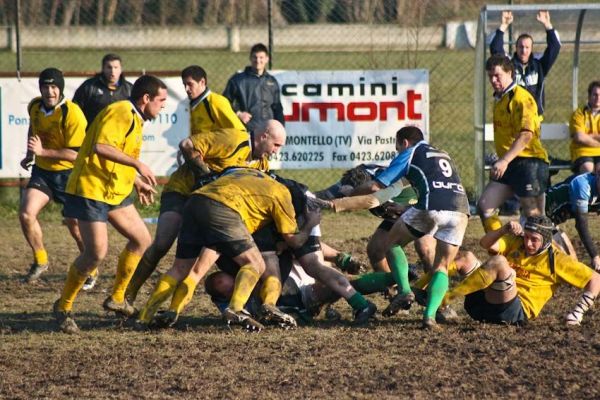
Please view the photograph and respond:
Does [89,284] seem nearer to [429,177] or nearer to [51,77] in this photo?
→ [51,77]

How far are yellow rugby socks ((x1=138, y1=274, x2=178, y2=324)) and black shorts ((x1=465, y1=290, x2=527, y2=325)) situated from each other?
221 cm

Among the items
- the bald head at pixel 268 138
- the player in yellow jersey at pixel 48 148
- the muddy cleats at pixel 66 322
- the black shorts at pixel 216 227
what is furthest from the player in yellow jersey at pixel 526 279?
the player in yellow jersey at pixel 48 148

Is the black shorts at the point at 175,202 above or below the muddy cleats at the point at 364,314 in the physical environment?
above

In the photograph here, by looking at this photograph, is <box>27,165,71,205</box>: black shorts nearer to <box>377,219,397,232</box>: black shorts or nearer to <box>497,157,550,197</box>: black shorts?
<box>377,219,397,232</box>: black shorts

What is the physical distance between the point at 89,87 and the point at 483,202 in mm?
4542

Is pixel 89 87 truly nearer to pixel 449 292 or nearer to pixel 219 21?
pixel 449 292

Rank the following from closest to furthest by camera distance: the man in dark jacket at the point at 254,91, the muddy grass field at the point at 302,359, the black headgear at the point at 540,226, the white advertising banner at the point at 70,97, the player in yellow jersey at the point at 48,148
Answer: the muddy grass field at the point at 302,359, the black headgear at the point at 540,226, the player in yellow jersey at the point at 48,148, the man in dark jacket at the point at 254,91, the white advertising banner at the point at 70,97

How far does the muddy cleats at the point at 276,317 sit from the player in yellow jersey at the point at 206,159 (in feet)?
3.36

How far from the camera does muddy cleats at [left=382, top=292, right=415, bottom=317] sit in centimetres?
843

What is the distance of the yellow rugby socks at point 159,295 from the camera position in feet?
27.4

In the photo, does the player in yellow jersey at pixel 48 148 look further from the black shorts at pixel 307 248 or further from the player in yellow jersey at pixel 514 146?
the player in yellow jersey at pixel 514 146

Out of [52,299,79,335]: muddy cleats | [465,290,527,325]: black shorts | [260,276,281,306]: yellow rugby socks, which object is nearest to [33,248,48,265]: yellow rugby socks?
[52,299,79,335]: muddy cleats

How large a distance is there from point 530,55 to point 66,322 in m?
6.97

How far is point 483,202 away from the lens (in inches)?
418
